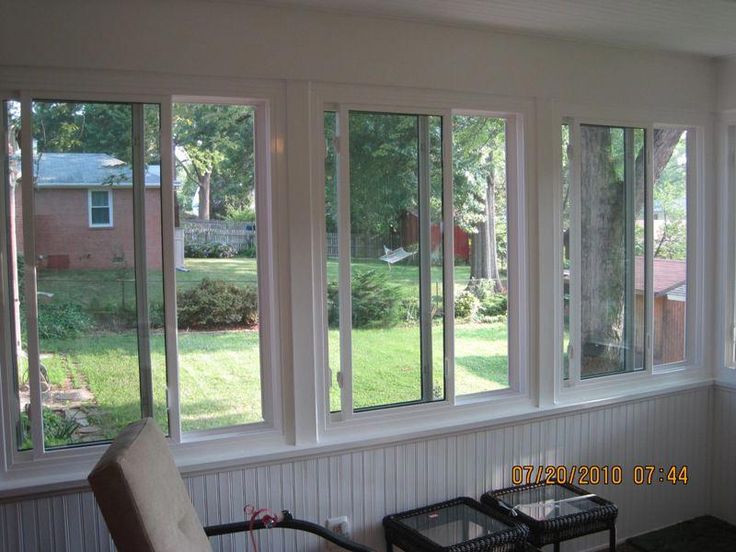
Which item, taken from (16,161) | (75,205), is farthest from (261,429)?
(16,161)

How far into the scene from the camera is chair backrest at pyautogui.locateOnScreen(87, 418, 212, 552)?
174 cm

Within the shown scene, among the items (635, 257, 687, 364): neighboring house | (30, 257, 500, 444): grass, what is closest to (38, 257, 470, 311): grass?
(30, 257, 500, 444): grass

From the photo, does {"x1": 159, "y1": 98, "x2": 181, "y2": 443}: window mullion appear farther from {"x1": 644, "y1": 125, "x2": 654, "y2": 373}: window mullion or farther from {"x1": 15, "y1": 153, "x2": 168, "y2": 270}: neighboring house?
{"x1": 644, "y1": 125, "x2": 654, "y2": 373}: window mullion

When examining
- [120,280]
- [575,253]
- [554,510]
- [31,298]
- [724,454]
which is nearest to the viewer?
[31,298]

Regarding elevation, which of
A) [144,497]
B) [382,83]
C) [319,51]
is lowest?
[144,497]

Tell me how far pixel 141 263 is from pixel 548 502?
2.03 metres

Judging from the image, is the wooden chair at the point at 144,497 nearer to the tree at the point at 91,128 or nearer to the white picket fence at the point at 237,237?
the white picket fence at the point at 237,237

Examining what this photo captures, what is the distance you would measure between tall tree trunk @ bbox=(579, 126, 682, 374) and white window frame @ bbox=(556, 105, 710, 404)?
→ 0.25ft

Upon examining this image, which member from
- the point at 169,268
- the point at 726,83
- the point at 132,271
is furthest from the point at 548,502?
the point at 726,83

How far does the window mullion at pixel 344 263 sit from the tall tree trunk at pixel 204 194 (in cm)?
54

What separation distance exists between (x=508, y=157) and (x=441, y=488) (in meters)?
1.59

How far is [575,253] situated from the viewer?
333 centimetres

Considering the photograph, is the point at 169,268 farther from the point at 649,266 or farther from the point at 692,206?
the point at 692,206

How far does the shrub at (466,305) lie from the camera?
3113mm
